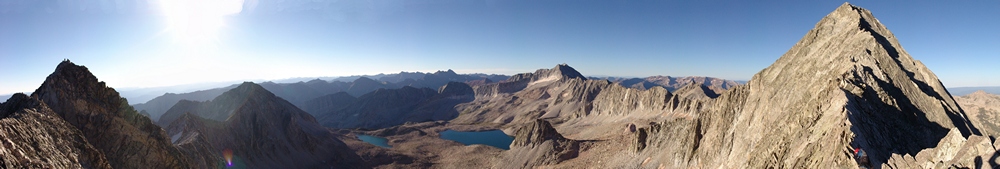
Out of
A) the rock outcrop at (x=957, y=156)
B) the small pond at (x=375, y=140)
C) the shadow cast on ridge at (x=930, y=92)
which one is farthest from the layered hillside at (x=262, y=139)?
the shadow cast on ridge at (x=930, y=92)

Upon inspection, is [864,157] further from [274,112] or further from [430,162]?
[274,112]

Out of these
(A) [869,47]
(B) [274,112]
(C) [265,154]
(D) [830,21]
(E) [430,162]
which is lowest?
(E) [430,162]

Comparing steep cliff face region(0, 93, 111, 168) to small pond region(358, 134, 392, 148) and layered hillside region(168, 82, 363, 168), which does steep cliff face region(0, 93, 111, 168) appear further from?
small pond region(358, 134, 392, 148)

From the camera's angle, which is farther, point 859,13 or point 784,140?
point 859,13

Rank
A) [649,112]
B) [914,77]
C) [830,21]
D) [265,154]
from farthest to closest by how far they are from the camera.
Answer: [649,112], [265,154], [830,21], [914,77]

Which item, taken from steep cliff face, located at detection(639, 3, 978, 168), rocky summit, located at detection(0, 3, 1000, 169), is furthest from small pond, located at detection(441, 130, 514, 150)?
steep cliff face, located at detection(639, 3, 978, 168)

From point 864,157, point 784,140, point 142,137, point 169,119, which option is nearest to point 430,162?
point 142,137

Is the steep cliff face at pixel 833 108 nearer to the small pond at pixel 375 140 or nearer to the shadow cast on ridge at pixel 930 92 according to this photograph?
the shadow cast on ridge at pixel 930 92
